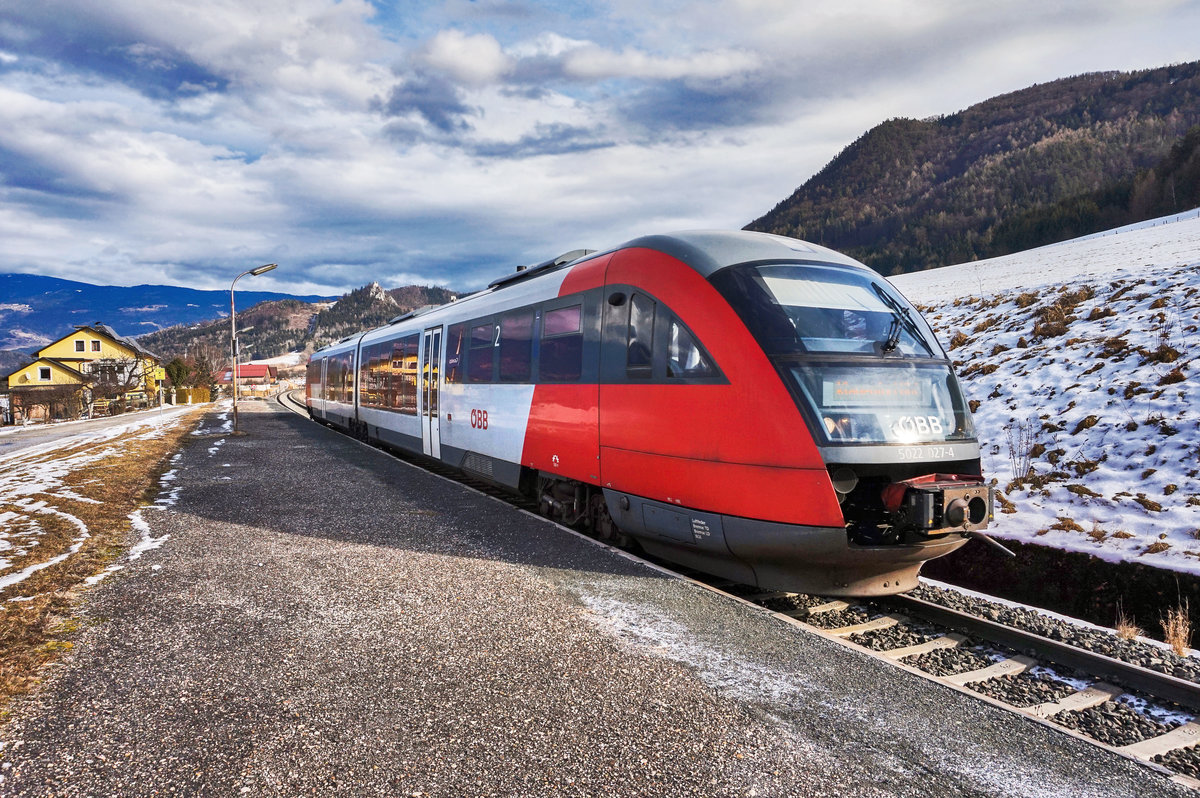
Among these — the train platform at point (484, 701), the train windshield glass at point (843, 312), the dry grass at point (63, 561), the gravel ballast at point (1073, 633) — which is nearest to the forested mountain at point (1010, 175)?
the train windshield glass at point (843, 312)

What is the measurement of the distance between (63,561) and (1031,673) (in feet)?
27.7

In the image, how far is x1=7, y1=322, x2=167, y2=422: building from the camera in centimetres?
4284

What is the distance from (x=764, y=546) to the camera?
18.5 ft

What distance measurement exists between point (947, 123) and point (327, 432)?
171671mm

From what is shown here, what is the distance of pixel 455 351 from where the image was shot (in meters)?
12.1

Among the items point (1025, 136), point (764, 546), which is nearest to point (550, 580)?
point (764, 546)

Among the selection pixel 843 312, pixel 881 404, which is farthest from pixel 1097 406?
pixel 881 404

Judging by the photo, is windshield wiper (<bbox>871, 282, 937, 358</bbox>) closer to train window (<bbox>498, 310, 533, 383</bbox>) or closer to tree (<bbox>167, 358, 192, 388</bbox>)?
train window (<bbox>498, 310, 533, 383</bbox>)

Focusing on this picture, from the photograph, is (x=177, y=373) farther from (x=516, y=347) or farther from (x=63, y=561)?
(x=63, y=561)

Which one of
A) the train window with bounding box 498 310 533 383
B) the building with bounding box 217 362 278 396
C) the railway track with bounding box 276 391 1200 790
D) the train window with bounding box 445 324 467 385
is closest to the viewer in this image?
the railway track with bounding box 276 391 1200 790

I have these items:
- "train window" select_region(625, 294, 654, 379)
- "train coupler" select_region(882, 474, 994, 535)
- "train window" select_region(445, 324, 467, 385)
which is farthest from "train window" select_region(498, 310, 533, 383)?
"train coupler" select_region(882, 474, 994, 535)

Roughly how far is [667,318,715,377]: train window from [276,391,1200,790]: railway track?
1.95 m

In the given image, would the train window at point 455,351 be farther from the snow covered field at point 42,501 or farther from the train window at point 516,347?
the snow covered field at point 42,501

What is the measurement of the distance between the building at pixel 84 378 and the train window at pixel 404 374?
114ft
